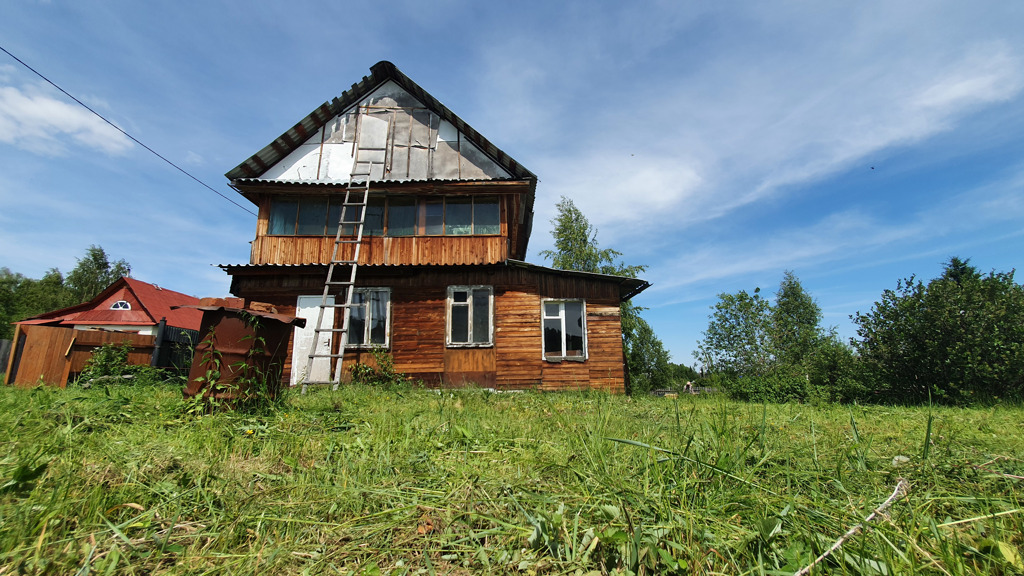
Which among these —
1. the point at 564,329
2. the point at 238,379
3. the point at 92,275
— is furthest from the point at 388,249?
the point at 92,275

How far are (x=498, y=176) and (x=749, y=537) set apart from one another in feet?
40.8

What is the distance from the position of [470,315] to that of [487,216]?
10.4 feet

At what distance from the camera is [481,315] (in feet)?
41.0

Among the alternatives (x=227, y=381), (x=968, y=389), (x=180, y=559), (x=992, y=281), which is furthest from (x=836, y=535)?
(x=992, y=281)

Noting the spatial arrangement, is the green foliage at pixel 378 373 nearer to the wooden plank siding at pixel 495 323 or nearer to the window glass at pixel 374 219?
the wooden plank siding at pixel 495 323

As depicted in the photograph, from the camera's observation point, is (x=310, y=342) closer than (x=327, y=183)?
Yes

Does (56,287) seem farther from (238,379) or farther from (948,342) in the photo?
(948,342)

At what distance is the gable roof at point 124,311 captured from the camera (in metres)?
22.2

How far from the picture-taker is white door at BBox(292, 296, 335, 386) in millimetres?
11828

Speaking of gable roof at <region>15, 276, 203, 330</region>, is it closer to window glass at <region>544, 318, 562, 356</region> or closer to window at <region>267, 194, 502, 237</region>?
window at <region>267, 194, 502, 237</region>

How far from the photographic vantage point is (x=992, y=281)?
1382cm

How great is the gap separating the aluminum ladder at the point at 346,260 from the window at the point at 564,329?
5718mm

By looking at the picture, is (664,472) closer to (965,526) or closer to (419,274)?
(965,526)

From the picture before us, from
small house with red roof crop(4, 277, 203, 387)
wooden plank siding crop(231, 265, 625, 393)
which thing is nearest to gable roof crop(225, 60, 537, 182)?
wooden plank siding crop(231, 265, 625, 393)
